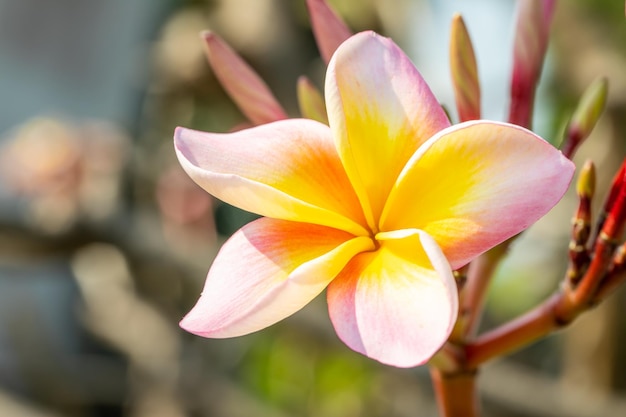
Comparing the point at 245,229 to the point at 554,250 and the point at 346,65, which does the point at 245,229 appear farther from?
the point at 554,250

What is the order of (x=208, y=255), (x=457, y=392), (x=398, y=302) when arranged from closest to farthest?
(x=398, y=302) → (x=457, y=392) → (x=208, y=255)

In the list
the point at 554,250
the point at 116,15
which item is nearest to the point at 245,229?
the point at 554,250

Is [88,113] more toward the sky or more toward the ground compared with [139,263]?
more toward the ground

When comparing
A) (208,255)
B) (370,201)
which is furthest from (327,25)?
(208,255)

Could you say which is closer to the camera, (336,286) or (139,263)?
(336,286)

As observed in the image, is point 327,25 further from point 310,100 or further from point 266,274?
point 266,274

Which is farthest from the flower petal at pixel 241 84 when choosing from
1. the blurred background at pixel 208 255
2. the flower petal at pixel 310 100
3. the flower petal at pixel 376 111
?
the blurred background at pixel 208 255

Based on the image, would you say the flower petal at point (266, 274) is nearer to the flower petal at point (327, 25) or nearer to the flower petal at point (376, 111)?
the flower petal at point (376, 111)
